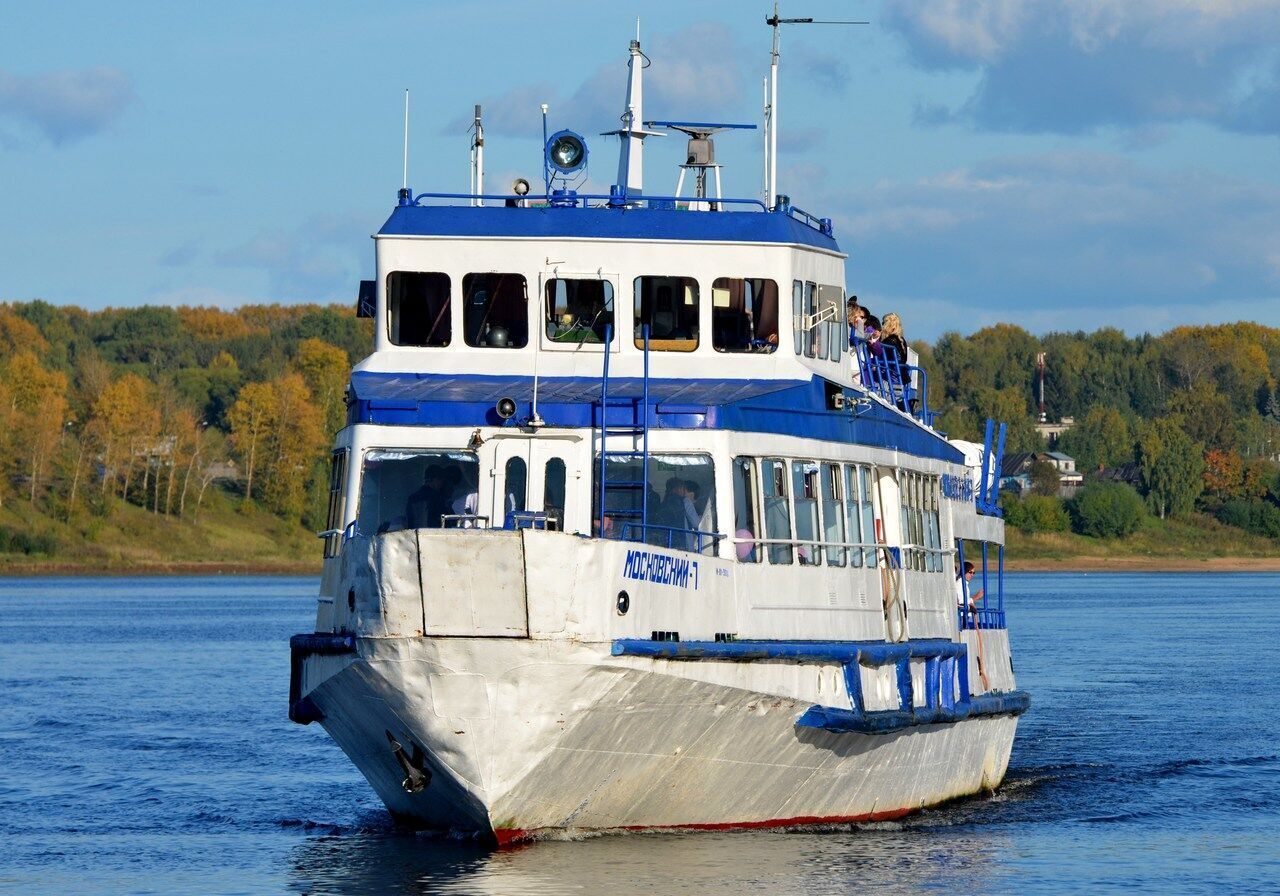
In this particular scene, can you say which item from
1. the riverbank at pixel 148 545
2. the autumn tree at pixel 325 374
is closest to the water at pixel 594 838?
the riverbank at pixel 148 545

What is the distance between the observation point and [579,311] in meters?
21.7

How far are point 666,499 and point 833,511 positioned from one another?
7.77 ft

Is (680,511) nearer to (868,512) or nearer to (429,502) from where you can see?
(429,502)

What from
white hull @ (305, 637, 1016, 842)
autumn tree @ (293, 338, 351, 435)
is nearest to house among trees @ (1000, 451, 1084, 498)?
autumn tree @ (293, 338, 351, 435)

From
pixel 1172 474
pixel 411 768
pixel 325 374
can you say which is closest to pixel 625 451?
pixel 411 768

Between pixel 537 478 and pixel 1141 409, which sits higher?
pixel 1141 409

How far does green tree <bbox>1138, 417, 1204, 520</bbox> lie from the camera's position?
148 m

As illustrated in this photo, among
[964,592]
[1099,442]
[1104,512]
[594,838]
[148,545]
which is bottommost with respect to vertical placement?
[594,838]

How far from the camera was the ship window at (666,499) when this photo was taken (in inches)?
786

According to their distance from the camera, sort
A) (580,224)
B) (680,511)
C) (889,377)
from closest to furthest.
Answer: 1. (680,511)
2. (580,224)
3. (889,377)

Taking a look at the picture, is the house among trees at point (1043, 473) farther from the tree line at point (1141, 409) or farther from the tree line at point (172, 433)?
the tree line at point (172, 433)

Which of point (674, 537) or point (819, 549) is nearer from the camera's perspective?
point (674, 537)

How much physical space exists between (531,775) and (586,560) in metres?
2.26

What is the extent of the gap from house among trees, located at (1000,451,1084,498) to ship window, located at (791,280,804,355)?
378 feet
